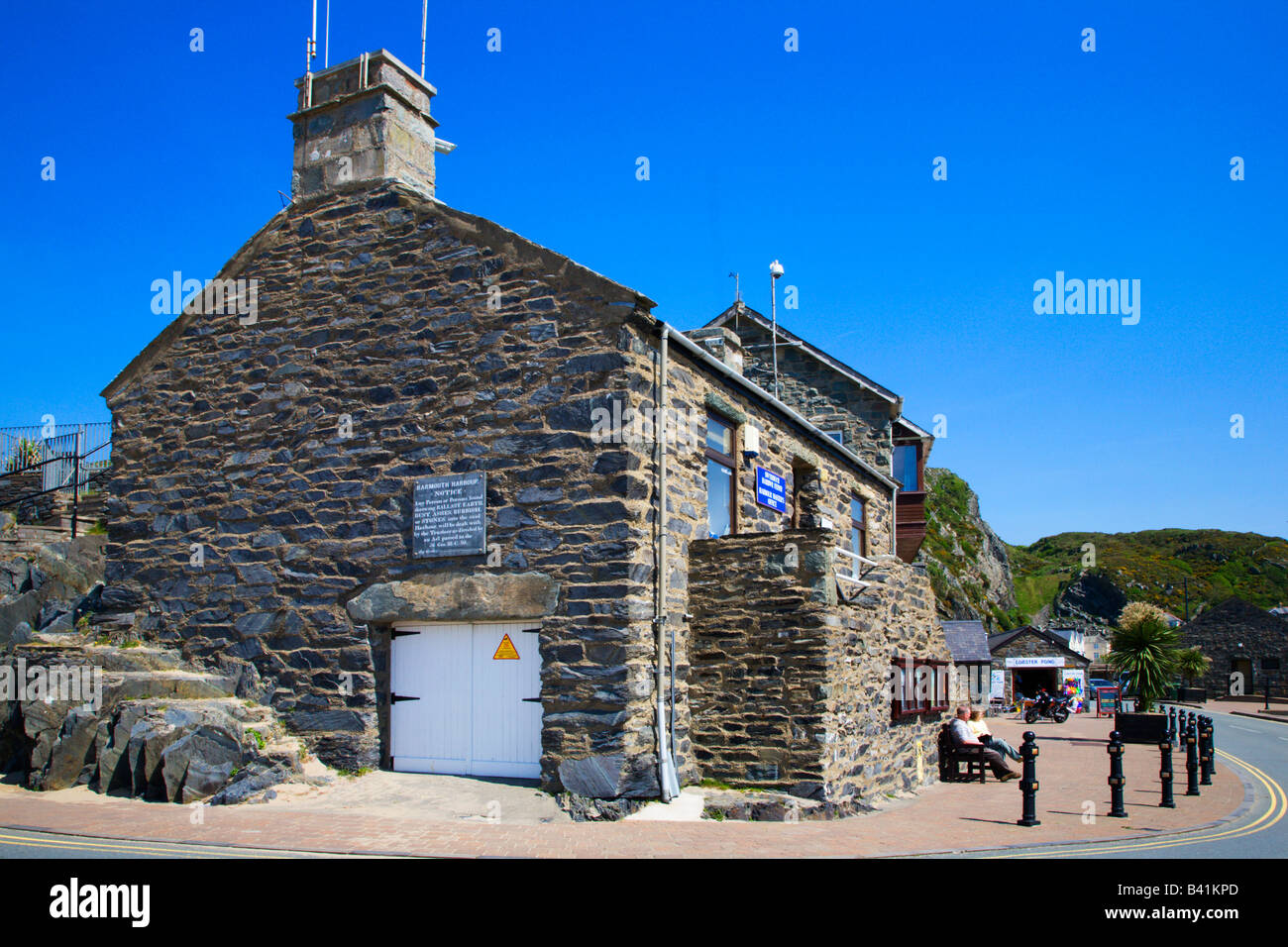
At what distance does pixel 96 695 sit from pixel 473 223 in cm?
696

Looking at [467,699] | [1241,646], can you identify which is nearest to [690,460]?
[467,699]

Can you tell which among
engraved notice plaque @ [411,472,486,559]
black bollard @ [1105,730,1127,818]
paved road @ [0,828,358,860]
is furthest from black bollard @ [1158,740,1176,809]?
paved road @ [0,828,358,860]

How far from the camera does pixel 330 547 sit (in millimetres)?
11820

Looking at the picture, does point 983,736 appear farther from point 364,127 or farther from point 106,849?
point 364,127

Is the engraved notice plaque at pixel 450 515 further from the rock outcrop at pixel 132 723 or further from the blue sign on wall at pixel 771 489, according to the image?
the blue sign on wall at pixel 771 489

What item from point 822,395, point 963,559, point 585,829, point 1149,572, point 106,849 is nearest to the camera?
point 106,849

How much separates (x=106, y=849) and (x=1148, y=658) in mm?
25882

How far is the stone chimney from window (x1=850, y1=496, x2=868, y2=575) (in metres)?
9.61

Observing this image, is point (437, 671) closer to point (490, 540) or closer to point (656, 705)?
point (490, 540)

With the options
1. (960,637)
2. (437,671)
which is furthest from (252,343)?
(960,637)

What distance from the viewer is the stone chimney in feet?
41.0

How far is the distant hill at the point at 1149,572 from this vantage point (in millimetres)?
105312

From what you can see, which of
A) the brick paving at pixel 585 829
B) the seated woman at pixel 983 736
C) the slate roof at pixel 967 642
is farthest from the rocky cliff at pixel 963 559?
the brick paving at pixel 585 829

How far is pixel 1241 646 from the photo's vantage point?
2442 inches
